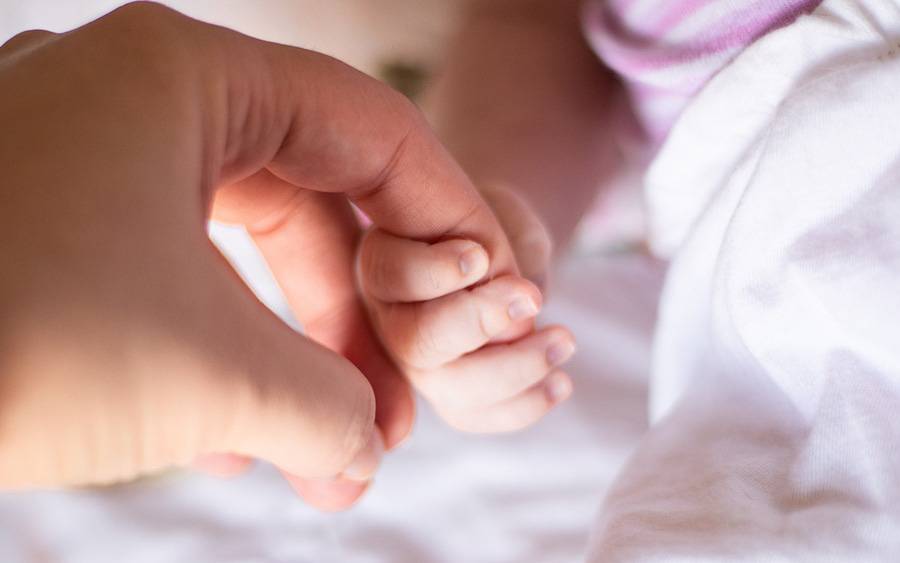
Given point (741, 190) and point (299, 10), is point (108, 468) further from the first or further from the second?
point (299, 10)

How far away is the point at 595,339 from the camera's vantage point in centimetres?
50

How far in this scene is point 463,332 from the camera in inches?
13.1

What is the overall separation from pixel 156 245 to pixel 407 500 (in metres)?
0.26

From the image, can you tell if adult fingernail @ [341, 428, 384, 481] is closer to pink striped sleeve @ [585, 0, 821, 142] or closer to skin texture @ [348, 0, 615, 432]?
skin texture @ [348, 0, 615, 432]

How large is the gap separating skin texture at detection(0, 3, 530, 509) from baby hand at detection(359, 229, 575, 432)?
0.04 m

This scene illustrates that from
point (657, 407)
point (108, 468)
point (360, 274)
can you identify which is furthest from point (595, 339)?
point (108, 468)

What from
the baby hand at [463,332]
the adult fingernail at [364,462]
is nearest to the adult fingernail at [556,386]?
the baby hand at [463,332]

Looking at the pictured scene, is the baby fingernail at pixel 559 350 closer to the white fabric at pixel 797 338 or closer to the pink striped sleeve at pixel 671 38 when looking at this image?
the white fabric at pixel 797 338

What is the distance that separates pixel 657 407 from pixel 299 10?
315 millimetres

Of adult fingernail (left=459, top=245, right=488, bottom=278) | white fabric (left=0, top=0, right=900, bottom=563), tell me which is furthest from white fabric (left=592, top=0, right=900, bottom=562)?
adult fingernail (left=459, top=245, right=488, bottom=278)

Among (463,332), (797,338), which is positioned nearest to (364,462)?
(463,332)

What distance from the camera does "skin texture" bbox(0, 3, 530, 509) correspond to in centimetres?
18

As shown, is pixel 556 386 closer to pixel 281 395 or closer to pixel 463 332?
pixel 463 332

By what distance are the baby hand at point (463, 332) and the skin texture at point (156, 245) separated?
44 millimetres
